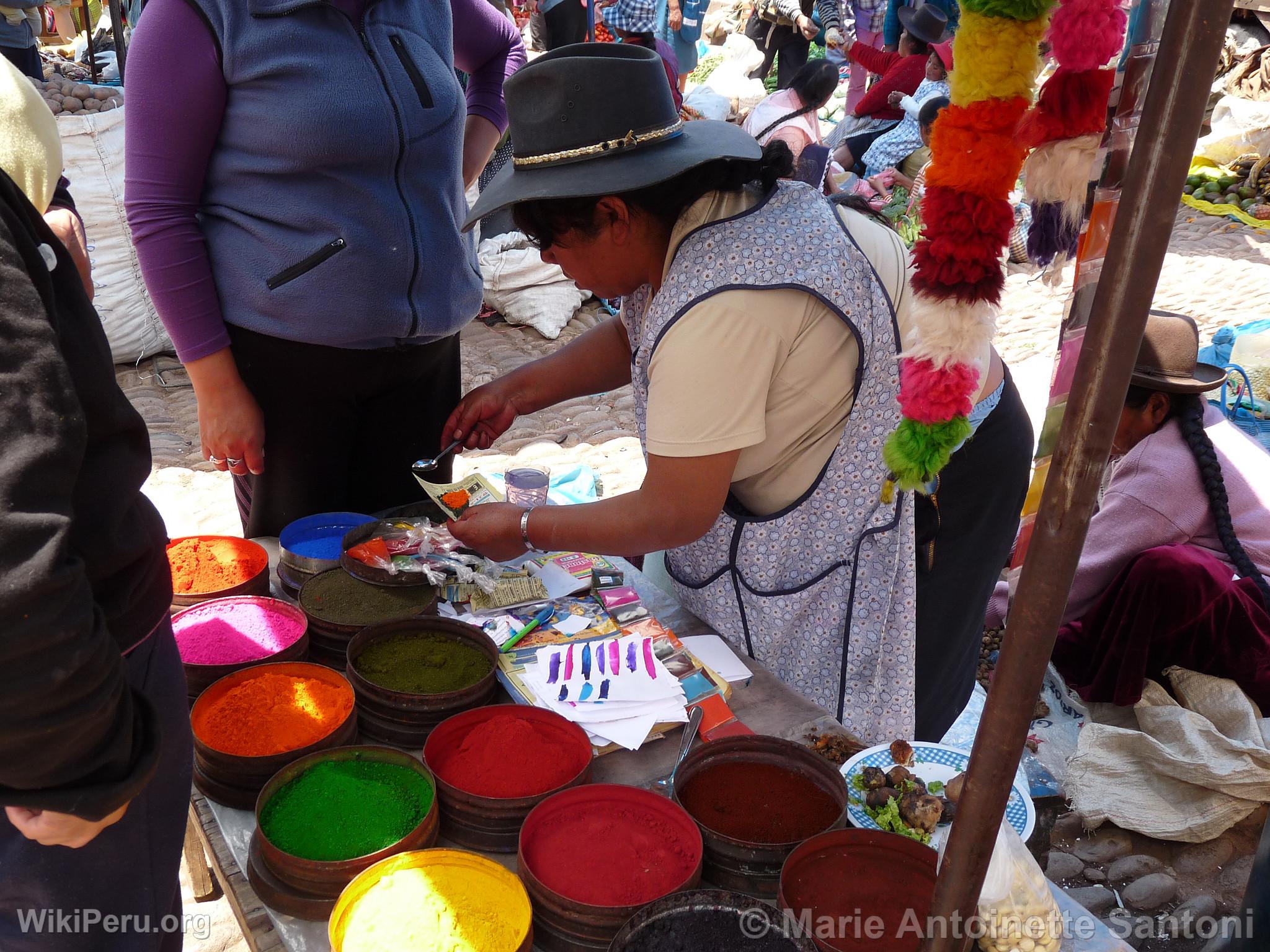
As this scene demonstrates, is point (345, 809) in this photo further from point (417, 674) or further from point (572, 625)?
point (572, 625)

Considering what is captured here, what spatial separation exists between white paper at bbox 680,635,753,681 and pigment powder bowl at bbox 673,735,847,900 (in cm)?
27

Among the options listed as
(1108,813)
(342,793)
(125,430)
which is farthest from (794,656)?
(1108,813)

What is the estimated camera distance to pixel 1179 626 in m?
2.88

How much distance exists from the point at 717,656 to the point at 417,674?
55 cm

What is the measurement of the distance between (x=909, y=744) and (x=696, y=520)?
1.64 ft

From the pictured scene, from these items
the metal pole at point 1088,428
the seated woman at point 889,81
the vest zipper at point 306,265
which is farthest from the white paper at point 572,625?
Answer: the seated woman at point 889,81

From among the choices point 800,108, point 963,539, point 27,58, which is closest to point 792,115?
point 800,108

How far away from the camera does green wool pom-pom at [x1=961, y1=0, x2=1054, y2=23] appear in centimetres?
112

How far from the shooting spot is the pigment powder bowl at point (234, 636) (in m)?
1.60

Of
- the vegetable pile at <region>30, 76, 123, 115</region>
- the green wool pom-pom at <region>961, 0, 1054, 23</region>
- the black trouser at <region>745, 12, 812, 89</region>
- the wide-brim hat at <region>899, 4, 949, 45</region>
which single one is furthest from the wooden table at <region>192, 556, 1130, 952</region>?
the black trouser at <region>745, 12, 812, 89</region>

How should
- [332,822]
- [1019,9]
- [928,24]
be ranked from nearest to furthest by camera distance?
[1019,9], [332,822], [928,24]

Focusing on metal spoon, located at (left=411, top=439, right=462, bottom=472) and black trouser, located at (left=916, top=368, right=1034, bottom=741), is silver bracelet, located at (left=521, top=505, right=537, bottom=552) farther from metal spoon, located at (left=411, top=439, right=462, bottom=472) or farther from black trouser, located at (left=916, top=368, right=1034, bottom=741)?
black trouser, located at (left=916, top=368, right=1034, bottom=741)

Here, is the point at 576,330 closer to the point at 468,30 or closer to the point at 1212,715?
Result: the point at 468,30

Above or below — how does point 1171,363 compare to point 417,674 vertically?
above
